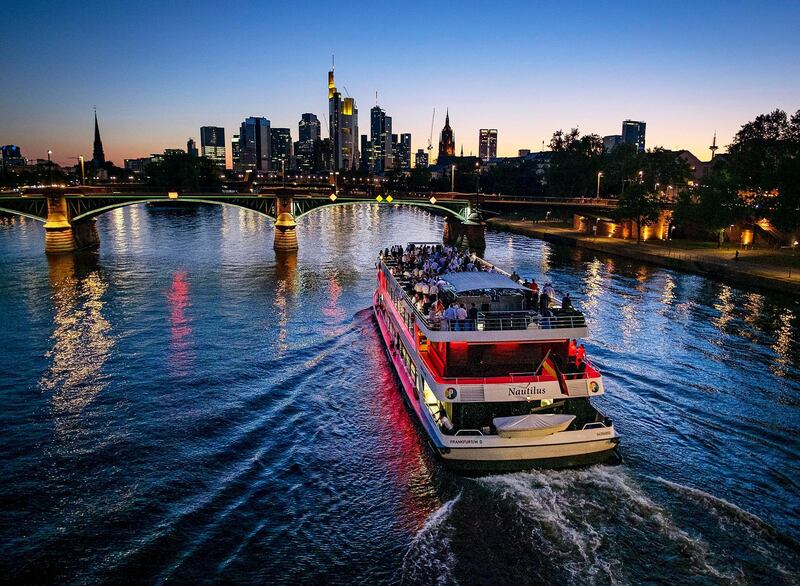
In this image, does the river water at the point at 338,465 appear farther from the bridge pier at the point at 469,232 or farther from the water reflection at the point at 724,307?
the bridge pier at the point at 469,232

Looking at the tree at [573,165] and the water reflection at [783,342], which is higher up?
the tree at [573,165]

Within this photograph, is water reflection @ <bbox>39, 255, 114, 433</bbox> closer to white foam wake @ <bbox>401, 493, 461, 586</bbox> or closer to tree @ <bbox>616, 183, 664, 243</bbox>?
white foam wake @ <bbox>401, 493, 461, 586</bbox>

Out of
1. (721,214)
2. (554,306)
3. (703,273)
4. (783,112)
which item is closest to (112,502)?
(554,306)

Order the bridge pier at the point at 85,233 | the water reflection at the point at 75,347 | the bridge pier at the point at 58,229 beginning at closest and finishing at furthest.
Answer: the water reflection at the point at 75,347
the bridge pier at the point at 58,229
the bridge pier at the point at 85,233

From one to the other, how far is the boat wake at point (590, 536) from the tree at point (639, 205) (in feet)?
239

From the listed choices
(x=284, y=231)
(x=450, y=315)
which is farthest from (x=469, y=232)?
(x=450, y=315)

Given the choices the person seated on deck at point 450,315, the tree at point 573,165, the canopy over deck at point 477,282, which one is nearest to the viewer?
the person seated on deck at point 450,315

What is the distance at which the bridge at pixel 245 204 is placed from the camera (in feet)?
254

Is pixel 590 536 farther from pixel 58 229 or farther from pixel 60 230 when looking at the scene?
pixel 58 229

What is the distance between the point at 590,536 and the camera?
1720cm

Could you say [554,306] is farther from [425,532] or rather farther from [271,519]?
[271,519]

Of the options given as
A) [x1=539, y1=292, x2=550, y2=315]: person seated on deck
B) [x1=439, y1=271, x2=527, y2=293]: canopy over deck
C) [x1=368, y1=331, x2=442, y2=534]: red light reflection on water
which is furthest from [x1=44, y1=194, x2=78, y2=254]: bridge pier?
[x1=539, y1=292, x2=550, y2=315]: person seated on deck

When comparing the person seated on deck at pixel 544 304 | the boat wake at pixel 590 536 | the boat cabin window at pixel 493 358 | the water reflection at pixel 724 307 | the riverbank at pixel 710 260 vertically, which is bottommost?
the boat wake at pixel 590 536

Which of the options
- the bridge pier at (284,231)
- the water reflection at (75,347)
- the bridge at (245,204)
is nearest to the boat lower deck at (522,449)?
the water reflection at (75,347)
